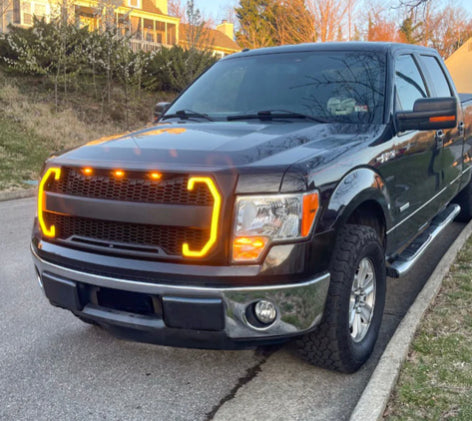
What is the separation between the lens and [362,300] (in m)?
3.21

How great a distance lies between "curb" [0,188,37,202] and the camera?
10242 millimetres

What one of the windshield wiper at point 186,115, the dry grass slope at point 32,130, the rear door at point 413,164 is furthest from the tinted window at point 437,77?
the dry grass slope at point 32,130

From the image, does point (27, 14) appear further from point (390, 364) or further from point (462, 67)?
point (390, 364)

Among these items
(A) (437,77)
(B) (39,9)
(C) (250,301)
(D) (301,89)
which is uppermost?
(B) (39,9)

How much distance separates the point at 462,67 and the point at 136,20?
25262 millimetres

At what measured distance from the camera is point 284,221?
255cm

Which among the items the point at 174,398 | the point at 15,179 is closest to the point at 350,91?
the point at 174,398

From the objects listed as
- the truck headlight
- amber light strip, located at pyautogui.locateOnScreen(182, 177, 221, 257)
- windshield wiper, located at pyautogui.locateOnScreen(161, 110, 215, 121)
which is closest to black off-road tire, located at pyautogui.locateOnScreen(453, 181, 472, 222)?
windshield wiper, located at pyautogui.locateOnScreen(161, 110, 215, 121)

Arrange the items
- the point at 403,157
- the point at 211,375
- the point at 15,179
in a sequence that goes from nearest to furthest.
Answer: the point at 211,375 < the point at 403,157 < the point at 15,179

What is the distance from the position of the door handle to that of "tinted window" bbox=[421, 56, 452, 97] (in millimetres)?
549

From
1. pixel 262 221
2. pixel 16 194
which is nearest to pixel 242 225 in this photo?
pixel 262 221

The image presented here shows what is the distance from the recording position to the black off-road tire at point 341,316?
278cm

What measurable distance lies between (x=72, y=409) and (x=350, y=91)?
2647 millimetres

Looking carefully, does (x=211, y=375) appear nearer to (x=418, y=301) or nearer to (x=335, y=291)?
(x=335, y=291)
